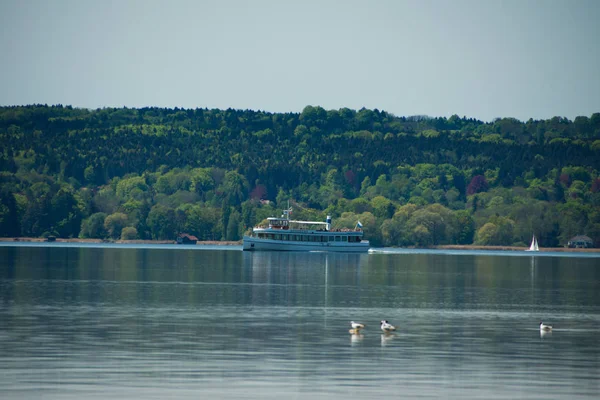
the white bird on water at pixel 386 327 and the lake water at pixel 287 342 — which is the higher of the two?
the white bird on water at pixel 386 327

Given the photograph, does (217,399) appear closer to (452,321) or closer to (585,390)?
(585,390)

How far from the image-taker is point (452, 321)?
208ft

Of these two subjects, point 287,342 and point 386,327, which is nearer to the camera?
point 287,342

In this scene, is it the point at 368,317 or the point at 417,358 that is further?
the point at 368,317

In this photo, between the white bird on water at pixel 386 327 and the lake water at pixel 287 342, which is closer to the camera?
the lake water at pixel 287 342

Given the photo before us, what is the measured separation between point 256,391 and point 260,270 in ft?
288

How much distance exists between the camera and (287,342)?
5141cm

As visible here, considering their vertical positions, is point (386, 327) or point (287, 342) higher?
point (386, 327)

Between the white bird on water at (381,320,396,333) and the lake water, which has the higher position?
the white bird on water at (381,320,396,333)

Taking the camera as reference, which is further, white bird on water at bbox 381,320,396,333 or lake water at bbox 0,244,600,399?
white bird on water at bbox 381,320,396,333

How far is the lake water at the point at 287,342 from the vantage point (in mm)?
39125

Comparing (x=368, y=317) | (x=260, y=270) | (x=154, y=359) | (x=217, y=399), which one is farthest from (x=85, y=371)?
(x=260, y=270)

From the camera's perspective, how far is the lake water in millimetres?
39125

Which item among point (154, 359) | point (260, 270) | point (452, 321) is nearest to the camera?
point (154, 359)
